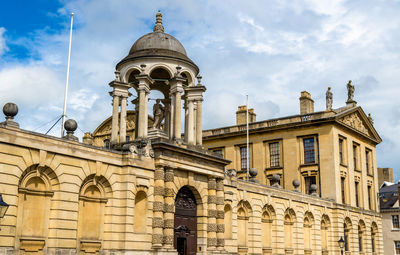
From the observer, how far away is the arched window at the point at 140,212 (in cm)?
2483

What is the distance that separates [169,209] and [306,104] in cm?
3223

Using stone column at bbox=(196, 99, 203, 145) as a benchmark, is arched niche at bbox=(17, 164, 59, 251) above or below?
below

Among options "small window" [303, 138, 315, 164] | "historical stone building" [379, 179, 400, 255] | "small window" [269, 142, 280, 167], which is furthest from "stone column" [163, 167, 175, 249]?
"historical stone building" [379, 179, 400, 255]

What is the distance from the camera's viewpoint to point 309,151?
5066 cm

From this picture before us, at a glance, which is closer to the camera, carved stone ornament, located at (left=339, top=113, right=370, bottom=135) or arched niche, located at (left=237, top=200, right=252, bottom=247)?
arched niche, located at (left=237, top=200, right=252, bottom=247)

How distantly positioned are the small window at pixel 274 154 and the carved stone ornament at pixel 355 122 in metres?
7.05

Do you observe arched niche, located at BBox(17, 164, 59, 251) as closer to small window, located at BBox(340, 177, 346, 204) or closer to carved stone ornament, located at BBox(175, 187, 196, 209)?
carved stone ornament, located at BBox(175, 187, 196, 209)

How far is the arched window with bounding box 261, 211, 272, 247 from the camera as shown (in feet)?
121

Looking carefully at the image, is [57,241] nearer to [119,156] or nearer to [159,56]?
[119,156]

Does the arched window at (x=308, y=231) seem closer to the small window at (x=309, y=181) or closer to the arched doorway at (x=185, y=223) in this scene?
the small window at (x=309, y=181)

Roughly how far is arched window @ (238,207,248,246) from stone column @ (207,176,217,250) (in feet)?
18.5

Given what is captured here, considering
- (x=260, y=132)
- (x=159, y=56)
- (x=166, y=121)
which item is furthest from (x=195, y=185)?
(x=260, y=132)

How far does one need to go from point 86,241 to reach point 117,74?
1004 centimetres

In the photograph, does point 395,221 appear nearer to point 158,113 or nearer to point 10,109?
point 158,113
